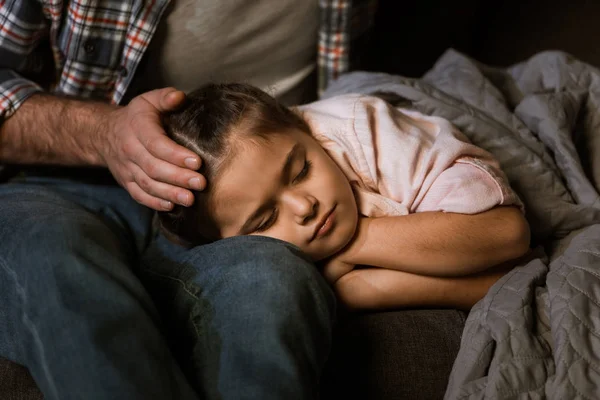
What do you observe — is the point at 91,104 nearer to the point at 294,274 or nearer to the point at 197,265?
the point at 197,265

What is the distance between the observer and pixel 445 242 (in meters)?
0.87

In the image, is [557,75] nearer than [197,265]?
No

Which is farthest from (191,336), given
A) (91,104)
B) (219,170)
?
(91,104)

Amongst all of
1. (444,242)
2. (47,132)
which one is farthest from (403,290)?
(47,132)

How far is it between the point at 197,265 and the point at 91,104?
0.42 metres

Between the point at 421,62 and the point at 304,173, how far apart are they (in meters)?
0.91

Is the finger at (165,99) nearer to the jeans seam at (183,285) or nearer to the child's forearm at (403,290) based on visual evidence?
the jeans seam at (183,285)

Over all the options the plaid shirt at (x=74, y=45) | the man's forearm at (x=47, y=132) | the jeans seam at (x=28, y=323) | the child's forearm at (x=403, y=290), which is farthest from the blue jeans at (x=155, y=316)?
the plaid shirt at (x=74, y=45)

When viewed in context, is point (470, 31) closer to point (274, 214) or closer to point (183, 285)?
point (274, 214)

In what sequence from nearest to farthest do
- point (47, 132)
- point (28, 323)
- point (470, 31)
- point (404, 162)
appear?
point (28, 323) → point (404, 162) → point (47, 132) → point (470, 31)

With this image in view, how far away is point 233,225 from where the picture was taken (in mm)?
904

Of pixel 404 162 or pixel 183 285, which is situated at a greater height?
pixel 404 162

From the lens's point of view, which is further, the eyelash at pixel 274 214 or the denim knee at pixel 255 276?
the eyelash at pixel 274 214

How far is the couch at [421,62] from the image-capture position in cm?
80
